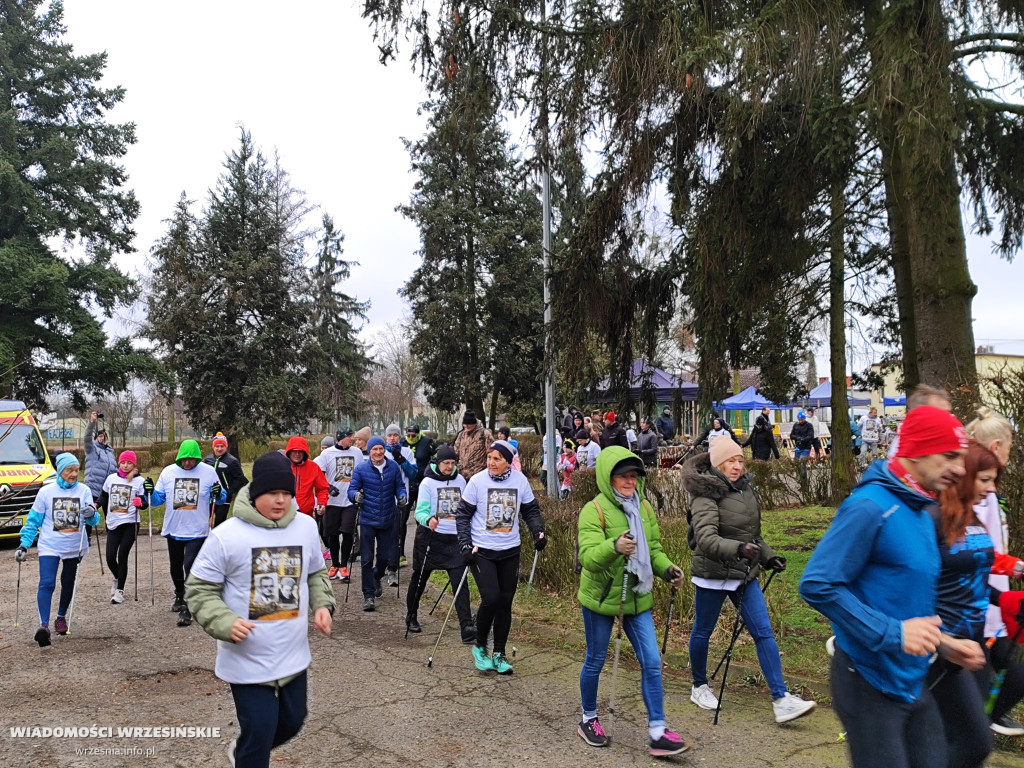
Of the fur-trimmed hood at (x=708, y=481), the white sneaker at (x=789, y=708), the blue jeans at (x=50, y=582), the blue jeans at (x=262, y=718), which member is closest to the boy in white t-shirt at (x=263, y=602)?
the blue jeans at (x=262, y=718)

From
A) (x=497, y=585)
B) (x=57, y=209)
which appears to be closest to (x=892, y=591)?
(x=497, y=585)

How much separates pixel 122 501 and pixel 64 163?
2579cm

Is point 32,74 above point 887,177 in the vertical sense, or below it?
above

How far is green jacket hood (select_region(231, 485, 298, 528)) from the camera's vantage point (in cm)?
395

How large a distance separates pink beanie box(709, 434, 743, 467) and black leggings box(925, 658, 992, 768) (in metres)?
2.19

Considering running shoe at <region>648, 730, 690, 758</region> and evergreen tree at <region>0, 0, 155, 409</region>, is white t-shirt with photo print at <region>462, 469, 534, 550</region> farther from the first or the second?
evergreen tree at <region>0, 0, 155, 409</region>

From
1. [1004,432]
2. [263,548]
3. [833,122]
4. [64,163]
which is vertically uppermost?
[64,163]

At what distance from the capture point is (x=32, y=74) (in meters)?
29.5

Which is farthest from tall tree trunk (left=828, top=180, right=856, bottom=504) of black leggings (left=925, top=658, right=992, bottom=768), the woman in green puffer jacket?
black leggings (left=925, top=658, right=992, bottom=768)

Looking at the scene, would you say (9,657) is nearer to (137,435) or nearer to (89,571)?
(89,571)

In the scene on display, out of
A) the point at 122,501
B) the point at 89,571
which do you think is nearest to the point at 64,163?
the point at 89,571

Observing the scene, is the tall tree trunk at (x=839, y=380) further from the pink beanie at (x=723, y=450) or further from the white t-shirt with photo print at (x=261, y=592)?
the white t-shirt with photo print at (x=261, y=592)

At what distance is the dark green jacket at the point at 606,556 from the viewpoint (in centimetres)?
485

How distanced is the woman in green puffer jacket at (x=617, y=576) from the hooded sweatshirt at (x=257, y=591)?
168 centimetres
